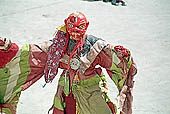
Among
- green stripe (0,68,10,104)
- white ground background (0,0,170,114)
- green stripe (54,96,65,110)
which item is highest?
green stripe (0,68,10,104)

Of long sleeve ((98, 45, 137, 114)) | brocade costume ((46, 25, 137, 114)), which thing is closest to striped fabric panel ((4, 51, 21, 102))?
brocade costume ((46, 25, 137, 114))

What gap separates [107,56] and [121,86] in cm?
22

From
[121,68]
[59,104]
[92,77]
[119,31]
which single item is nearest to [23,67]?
[59,104]

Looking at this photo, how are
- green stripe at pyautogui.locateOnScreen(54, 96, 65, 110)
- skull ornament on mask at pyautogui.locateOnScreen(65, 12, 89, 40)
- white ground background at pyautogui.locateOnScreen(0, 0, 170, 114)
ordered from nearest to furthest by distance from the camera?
skull ornament on mask at pyautogui.locateOnScreen(65, 12, 89, 40)
green stripe at pyautogui.locateOnScreen(54, 96, 65, 110)
white ground background at pyautogui.locateOnScreen(0, 0, 170, 114)

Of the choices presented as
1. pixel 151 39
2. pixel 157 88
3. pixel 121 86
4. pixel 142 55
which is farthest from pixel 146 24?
pixel 121 86

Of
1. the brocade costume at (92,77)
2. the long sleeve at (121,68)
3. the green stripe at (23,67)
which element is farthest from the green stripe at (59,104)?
the long sleeve at (121,68)

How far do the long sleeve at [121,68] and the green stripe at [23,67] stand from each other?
0.45 m

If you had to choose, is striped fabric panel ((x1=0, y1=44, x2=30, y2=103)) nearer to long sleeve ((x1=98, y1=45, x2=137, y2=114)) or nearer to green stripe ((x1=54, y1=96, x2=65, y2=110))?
green stripe ((x1=54, y1=96, x2=65, y2=110))

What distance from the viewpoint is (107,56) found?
2092 mm

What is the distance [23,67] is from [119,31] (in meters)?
3.03

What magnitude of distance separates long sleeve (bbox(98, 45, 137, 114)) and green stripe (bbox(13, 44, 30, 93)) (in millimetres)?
446

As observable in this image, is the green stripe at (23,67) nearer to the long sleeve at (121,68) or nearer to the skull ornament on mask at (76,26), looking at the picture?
the skull ornament on mask at (76,26)

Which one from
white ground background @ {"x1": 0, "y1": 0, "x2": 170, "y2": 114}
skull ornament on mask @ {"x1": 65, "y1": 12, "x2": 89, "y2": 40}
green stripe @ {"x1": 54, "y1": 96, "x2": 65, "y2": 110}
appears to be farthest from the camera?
white ground background @ {"x1": 0, "y1": 0, "x2": 170, "y2": 114}

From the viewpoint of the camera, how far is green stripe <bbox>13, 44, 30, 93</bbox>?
211 cm
